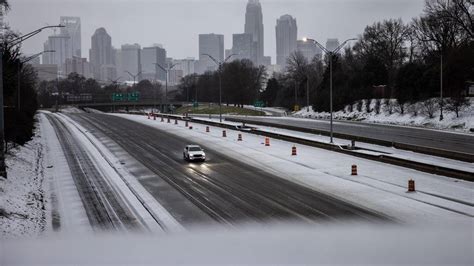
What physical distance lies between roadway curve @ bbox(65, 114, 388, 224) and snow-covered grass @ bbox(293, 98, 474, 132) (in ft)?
106

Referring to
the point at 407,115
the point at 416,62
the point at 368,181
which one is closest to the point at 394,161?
the point at 368,181

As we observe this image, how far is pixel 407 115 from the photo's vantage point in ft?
229

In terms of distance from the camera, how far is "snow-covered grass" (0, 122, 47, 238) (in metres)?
16.5

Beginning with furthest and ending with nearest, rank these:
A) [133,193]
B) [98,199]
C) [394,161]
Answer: [394,161]
[133,193]
[98,199]

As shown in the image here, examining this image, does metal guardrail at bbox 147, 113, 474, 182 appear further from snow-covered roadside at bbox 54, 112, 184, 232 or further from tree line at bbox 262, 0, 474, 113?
tree line at bbox 262, 0, 474, 113

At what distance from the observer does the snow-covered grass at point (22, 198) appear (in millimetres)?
16516

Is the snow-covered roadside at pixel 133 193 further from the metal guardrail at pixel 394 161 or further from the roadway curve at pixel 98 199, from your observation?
the metal guardrail at pixel 394 161

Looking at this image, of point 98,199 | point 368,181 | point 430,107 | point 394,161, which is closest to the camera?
point 98,199

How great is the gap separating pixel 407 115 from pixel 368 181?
153 ft

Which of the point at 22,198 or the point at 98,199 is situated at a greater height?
the point at 22,198

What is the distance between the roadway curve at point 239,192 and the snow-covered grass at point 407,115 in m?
32.4

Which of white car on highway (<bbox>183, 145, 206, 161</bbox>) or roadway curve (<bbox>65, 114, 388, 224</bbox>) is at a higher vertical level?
white car on highway (<bbox>183, 145, 206, 161</bbox>)

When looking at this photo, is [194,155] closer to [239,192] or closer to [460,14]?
[239,192]

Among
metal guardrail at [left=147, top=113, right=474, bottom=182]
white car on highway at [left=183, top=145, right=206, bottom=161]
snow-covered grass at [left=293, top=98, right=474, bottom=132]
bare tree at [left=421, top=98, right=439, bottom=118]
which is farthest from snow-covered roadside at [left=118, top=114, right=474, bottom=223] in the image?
bare tree at [left=421, top=98, right=439, bottom=118]
